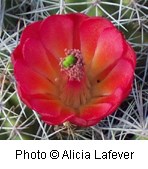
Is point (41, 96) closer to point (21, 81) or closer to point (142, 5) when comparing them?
point (21, 81)

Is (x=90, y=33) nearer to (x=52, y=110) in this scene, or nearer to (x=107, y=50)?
(x=107, y=50)

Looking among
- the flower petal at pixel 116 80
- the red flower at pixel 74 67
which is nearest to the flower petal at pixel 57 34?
the red flower at pixel 74 67

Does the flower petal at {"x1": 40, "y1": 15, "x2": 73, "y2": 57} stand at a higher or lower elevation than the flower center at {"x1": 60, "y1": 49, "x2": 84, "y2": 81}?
higher

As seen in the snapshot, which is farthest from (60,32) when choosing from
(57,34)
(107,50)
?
(107,50)

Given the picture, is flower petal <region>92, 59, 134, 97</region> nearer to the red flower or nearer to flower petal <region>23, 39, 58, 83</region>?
the red flower

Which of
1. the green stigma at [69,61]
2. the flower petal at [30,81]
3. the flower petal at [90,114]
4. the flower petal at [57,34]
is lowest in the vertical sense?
the flower petal at [90,114]

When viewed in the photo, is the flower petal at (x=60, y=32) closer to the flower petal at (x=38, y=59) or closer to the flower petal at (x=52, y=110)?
the flower petal at (x=38, y=59)

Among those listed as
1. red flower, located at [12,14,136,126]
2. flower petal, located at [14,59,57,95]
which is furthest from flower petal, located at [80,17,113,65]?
flower petal, located at [14,59,57,95]
